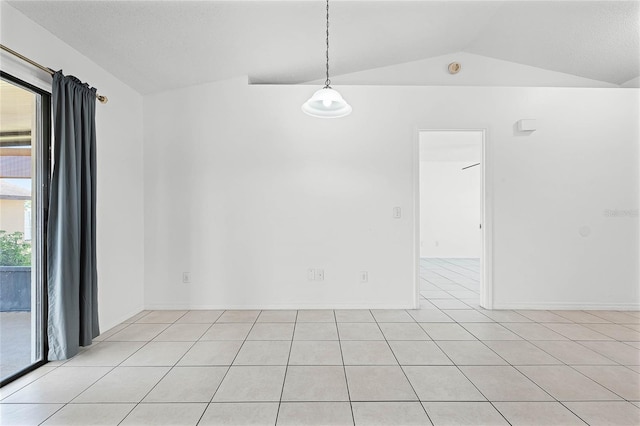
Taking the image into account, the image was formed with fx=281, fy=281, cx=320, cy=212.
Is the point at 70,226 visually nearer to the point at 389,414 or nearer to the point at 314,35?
the point at 389,414

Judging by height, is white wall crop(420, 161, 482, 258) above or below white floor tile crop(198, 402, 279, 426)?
above

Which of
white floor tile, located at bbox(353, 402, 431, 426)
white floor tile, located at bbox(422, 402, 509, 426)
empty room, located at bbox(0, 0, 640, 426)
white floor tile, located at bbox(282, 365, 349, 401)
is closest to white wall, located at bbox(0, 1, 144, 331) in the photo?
empty room, located at bbox(0, 0, 640, 426)

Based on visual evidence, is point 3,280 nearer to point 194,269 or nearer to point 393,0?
point 194,269

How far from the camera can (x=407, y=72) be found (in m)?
3.76

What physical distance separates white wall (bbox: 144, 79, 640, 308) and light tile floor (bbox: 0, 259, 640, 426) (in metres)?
0.44

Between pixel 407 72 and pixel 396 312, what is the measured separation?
311 cm

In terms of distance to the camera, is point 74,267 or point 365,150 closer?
point 74,267

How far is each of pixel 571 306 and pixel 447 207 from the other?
469cm

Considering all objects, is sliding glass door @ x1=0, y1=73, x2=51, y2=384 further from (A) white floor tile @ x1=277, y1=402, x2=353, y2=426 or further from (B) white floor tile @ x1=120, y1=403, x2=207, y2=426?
(A) white floor tile @ x1=277, y1=402, x2=353, y2=426

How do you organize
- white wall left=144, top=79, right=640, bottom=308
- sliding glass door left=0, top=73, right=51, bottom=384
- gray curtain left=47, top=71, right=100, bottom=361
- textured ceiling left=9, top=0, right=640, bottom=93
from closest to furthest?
sliding glass door left=0, top=73, right=51, bottom=384, gray curtain left=47, top=71, right=100, bottom=361, textured ceiling left=9, top=0, right=640, bottom=93, white wall left=144, top=79, right=640, bottom=308

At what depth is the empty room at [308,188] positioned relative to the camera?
7.20 feet

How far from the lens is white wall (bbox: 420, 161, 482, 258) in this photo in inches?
309

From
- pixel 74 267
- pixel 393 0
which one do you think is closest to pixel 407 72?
pixel 393 0

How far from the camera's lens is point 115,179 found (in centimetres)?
298
